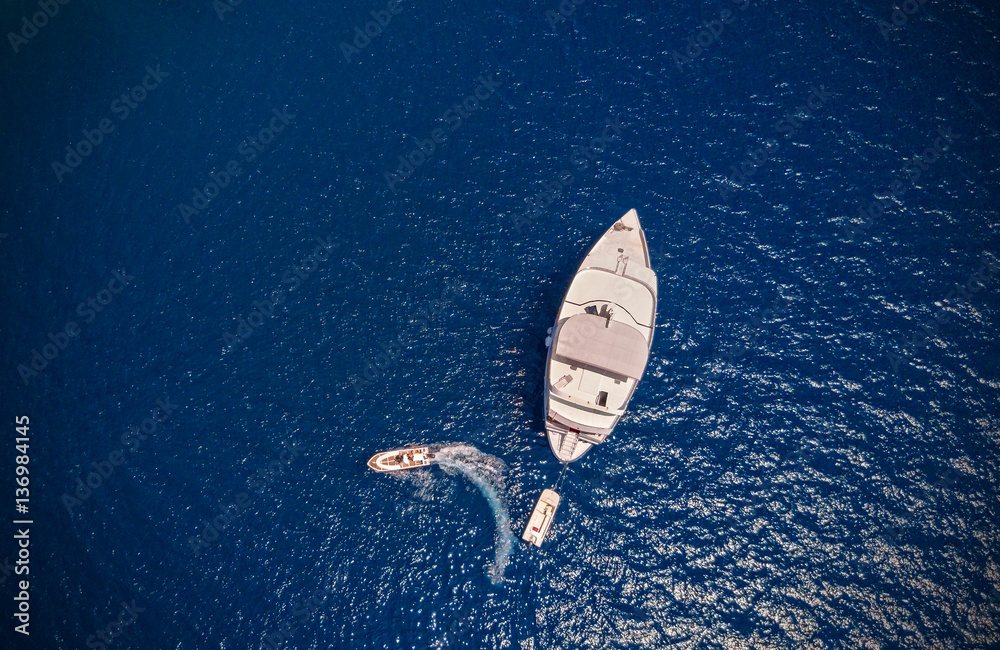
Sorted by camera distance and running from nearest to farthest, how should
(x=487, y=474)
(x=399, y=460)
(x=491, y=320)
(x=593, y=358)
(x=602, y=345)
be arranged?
1. (x=593, y=358)
2. (x=602, y=345)
3. (x=399, y=460)
4. (x=487, y=474)
5. (x=491, y=320)

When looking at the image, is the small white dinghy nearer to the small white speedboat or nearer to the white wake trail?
the white wake trail

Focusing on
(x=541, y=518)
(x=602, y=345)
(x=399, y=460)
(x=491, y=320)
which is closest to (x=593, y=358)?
(x=602, y=345)

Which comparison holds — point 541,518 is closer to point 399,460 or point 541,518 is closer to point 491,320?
point 399,460

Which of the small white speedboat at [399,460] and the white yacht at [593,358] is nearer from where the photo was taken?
the white yacht at [593,358]

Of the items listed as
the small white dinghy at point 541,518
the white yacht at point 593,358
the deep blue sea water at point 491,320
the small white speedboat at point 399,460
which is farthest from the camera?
the small white speedboat at point 399,460

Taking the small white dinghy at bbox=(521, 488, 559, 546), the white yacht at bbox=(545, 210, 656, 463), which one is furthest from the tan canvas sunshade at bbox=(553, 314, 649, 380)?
the small white dinghy at bbox=(521, 488, 559, 546)

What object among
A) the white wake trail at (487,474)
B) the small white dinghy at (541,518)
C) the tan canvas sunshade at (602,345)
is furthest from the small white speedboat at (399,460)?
the tan canvas sunshade at (602,345)

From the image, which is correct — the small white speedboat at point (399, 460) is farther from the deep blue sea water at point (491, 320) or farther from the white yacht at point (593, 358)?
the white yacht at point (593, 358)
